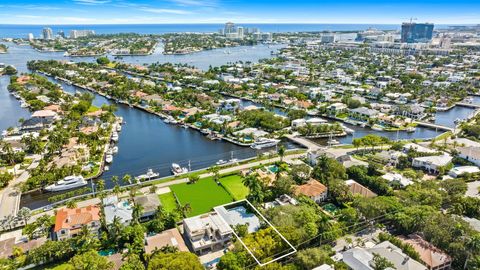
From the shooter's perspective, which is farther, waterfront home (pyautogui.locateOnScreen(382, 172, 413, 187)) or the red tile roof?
waterfront home (pyautogui.locateOnScreen(382, 172, 413, 187))

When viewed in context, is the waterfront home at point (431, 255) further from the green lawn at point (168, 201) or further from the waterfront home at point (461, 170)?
the green lawn at point (168, 201)

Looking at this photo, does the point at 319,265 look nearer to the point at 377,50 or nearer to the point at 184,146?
the point at 184,146

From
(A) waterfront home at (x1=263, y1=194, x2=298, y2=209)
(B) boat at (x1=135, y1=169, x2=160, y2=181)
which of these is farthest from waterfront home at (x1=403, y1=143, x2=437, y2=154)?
(B) boat at (x1=135, y1=169, x2=160, y2=181)

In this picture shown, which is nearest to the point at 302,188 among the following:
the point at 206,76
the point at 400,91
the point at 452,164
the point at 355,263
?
the point at 355,263

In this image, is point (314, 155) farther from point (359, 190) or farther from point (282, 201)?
point (282, 201)

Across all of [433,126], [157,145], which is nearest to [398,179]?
[433,126]

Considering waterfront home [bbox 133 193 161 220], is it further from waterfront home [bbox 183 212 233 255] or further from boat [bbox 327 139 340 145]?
boat [bbox 327 139 340 145]
